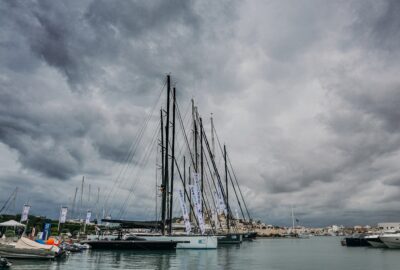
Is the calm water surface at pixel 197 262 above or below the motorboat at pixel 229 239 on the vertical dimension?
below

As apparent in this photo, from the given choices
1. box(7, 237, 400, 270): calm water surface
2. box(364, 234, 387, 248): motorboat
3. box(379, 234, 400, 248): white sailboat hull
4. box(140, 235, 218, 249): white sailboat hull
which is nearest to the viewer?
box(7, 237, 400, 270): calm water surface

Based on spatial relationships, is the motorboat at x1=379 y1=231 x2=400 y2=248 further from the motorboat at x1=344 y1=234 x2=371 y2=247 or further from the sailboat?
the sailboat

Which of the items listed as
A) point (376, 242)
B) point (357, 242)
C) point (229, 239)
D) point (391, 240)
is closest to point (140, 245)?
point (229, 239)

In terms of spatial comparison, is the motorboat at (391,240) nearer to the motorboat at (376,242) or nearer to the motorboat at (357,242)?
the motorboat at (376,242)

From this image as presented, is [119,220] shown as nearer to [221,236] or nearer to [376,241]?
[221,236]

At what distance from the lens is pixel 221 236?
73125mm

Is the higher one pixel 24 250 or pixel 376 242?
pixel 376 242

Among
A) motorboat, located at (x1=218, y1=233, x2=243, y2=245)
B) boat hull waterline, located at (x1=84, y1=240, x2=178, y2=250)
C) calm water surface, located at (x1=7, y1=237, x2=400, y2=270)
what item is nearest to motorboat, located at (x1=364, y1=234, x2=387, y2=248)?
calm water surface, located at (x1=7, y1=237, x2=400, y2=270)

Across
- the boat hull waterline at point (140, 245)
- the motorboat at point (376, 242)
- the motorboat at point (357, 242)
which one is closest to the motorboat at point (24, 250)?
the boat hull waterline at point (140, 245)

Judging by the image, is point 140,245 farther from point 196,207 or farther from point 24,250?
point 24,250

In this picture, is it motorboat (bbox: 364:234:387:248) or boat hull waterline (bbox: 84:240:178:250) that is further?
motorboat (bbox: 364:234:387:248)

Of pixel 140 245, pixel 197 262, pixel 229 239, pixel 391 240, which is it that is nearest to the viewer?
pixel 197 262

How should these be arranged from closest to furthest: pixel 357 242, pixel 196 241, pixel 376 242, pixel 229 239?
pixel 196 241
pixel 229 239
pixel 376 242
pixel 357 242

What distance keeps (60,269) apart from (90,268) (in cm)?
274
